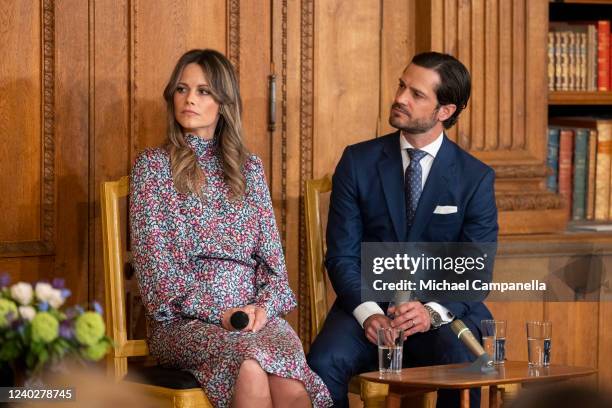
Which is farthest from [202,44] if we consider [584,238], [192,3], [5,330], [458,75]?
[5,330]

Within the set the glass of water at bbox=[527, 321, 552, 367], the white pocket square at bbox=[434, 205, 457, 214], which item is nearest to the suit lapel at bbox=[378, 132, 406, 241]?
the white pocket square at bbox=[434, 205, 457, 214]

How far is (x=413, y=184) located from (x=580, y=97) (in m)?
1.04

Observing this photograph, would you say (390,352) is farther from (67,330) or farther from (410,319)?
(67,330)

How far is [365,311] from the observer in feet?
11.1

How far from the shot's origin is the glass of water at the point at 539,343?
3033 mm

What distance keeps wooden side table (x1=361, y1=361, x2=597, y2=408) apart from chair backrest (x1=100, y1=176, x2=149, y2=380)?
790 millimetres

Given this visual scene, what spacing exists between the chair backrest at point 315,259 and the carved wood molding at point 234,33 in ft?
1.80

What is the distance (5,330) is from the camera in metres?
1.74

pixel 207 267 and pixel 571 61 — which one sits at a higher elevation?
pixel 571 61

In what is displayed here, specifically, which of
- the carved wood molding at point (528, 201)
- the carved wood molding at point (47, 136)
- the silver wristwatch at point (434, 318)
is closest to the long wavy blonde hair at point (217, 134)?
the carved wood molding at point (47, 136)

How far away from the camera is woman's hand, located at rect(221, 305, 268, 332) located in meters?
3.19

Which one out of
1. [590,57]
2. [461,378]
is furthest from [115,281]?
[590,57]

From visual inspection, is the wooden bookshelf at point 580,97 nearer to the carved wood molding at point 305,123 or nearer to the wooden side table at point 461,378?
the carved wood molding at point 305,123

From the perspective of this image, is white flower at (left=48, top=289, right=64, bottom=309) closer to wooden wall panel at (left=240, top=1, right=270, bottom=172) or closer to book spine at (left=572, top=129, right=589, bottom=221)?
wooden wall panel at (left=240, top=1, right=270, bottom=172)
